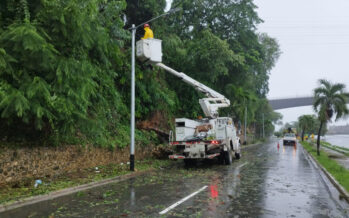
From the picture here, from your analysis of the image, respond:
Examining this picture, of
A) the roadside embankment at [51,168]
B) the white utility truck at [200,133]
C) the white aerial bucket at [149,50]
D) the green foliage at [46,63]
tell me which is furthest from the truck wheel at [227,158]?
the green foliage at [46,63]

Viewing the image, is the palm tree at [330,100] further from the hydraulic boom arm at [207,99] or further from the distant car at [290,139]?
the distant car at [290,139]

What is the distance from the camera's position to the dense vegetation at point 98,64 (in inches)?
314

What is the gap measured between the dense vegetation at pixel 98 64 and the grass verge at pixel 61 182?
150 cm

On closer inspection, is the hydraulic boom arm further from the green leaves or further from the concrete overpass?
the concrete overpass

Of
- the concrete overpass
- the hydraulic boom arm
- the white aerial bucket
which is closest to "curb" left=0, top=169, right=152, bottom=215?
the white aerial bucket

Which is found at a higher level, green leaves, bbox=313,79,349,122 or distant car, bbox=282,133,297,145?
green leaves, bbox=313,79,349,122

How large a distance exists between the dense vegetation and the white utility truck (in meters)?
1.74

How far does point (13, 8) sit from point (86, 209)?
6.17 meters

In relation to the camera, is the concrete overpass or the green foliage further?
the concrete overpass

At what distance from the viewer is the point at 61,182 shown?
10086 mm

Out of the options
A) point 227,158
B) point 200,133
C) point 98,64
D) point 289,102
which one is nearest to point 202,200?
point 98,64

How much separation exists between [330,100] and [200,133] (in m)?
13.1

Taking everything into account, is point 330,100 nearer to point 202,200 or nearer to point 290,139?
point 202,200

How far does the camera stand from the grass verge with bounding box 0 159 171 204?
26.8 ft
